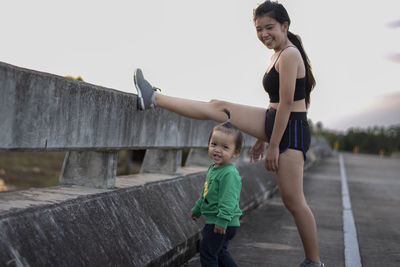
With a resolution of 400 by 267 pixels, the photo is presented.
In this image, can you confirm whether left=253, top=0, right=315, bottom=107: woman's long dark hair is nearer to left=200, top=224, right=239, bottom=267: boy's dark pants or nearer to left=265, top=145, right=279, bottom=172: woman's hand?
left=265, top=145, right=279, bottom=172: woman's hand

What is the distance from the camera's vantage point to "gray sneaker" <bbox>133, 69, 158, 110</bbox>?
4824 millimetres

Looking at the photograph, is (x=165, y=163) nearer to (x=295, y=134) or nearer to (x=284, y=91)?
(x=295, y=134)

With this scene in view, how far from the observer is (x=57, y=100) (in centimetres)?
377

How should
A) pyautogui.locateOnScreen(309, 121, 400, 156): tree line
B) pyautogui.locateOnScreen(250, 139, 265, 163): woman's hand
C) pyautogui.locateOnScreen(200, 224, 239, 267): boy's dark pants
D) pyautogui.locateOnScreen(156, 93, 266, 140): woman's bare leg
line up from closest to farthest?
pyautogui.locateOnScreen(200, 224, 239, 267): boy's dark pants
pyautogui.locateOnScreen(156, 93, 266, 140): woman's bare leg
pyautogui.locateOnScreen(250, 139, 265, 163): woman's hand
pyautogui.locateOnScreen(309, 121, 400, 156): tree line

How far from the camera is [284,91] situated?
4.65m

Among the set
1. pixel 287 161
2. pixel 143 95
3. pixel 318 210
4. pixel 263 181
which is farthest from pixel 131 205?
pixel 263 181

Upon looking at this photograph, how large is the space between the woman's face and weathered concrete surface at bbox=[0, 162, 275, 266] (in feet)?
5.12

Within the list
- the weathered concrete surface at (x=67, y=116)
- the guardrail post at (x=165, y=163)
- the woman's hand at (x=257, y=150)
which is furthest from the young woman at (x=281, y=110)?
the guardrail post at (x=165, y=163)

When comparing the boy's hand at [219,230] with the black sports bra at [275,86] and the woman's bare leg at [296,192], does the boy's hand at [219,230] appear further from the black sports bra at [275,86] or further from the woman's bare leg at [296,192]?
the black sports bra at [275,86]

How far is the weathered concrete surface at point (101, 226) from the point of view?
10.8 ft

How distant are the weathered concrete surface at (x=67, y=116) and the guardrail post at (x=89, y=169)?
0.18 metres

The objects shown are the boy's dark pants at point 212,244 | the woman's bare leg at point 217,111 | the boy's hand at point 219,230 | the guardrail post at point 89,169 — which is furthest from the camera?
the woman's bare leg at point 217,111

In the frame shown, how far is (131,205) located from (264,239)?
2.47m

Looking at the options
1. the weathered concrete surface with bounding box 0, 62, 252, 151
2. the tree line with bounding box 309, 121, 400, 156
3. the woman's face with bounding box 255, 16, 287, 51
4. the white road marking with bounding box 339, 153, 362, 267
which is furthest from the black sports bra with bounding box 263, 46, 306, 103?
the tree line with bounding box 309, 121, 400, 156
